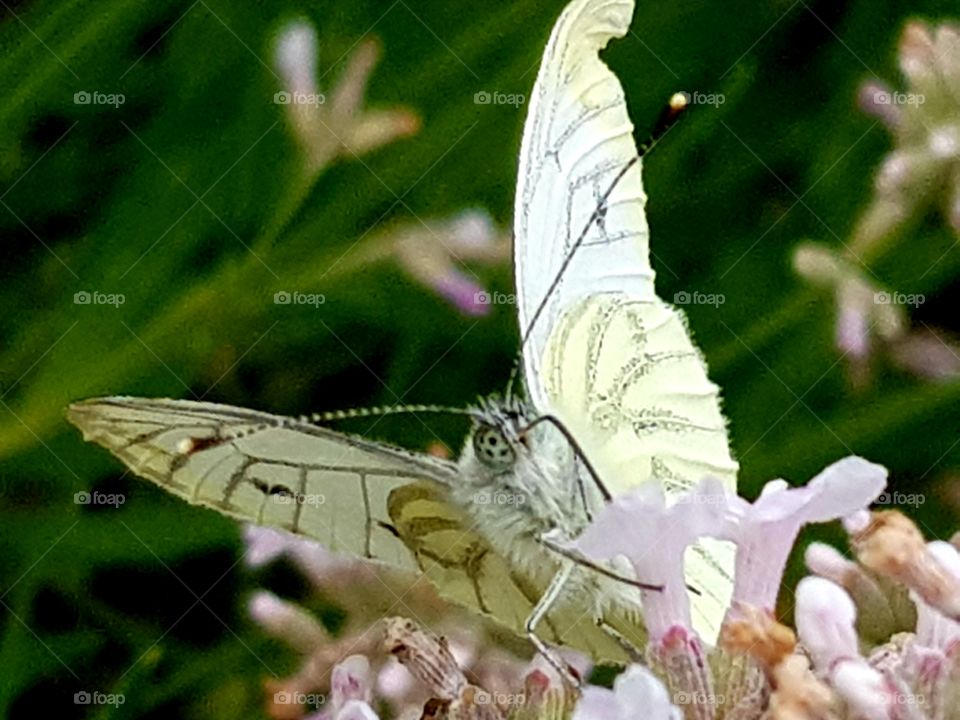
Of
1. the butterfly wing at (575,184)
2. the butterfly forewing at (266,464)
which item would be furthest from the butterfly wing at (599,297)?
the butterfly forewing at (266,464)

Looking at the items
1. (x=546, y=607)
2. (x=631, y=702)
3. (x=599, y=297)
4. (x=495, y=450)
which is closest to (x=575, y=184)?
(x=599, y=297)

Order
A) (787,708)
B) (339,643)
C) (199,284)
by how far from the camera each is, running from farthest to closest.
A: (199,284) → (339,643) → (787,708)

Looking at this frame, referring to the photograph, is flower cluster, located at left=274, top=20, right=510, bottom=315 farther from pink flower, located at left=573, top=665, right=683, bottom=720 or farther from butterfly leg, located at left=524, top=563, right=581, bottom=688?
pink flower, located at left=573, top=665, right=683, bottom=720

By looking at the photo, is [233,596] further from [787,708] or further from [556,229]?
[787,708]

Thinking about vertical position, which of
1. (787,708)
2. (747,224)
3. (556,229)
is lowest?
(787,708)

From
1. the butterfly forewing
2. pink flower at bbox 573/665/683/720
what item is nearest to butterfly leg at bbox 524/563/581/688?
the butterfly forewing

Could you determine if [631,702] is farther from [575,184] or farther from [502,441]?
[575,184]

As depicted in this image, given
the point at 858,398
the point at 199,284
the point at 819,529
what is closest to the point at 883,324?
the point at 858,398
